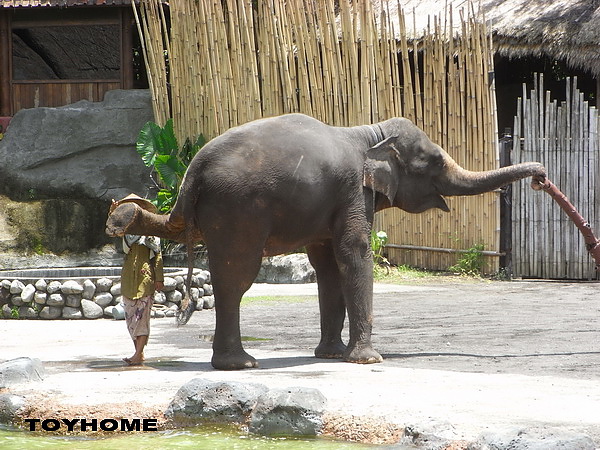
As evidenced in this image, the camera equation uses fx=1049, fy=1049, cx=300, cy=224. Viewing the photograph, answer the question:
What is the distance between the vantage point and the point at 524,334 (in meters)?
8.98

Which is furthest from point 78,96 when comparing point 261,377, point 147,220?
point 261,377

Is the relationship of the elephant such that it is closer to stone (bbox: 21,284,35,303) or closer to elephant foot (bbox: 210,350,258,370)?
elephant foot (bbox: 210,350,258,370)

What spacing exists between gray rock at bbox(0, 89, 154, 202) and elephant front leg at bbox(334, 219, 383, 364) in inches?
342

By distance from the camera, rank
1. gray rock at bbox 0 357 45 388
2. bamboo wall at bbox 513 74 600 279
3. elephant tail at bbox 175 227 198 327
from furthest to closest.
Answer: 1. bamboo wall at bbox 513 74 600 279
2. elephant tail at bbox 175 227 198 327
3. gray rock at bbox 0 357 45 388

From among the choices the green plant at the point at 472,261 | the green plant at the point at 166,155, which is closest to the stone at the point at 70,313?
the green plant at the point at 166,155

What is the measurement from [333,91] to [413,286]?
2.94 meters

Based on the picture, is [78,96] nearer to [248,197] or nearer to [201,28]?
[201,28]

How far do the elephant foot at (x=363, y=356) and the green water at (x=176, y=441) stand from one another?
1898 mm

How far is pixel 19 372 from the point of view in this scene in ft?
22.2

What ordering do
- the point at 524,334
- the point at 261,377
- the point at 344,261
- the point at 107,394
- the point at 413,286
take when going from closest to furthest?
the point at 107,394, the point at 261,377, the point at 344,261, the point at 524,334, the point at 413,286

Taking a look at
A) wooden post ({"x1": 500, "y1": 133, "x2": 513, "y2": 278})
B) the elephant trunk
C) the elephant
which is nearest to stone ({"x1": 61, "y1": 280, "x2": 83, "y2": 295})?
the elephant

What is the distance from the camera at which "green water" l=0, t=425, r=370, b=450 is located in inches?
220

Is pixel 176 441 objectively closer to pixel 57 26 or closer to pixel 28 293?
pixel 28 293

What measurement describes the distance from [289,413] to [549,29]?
10.4 meters
